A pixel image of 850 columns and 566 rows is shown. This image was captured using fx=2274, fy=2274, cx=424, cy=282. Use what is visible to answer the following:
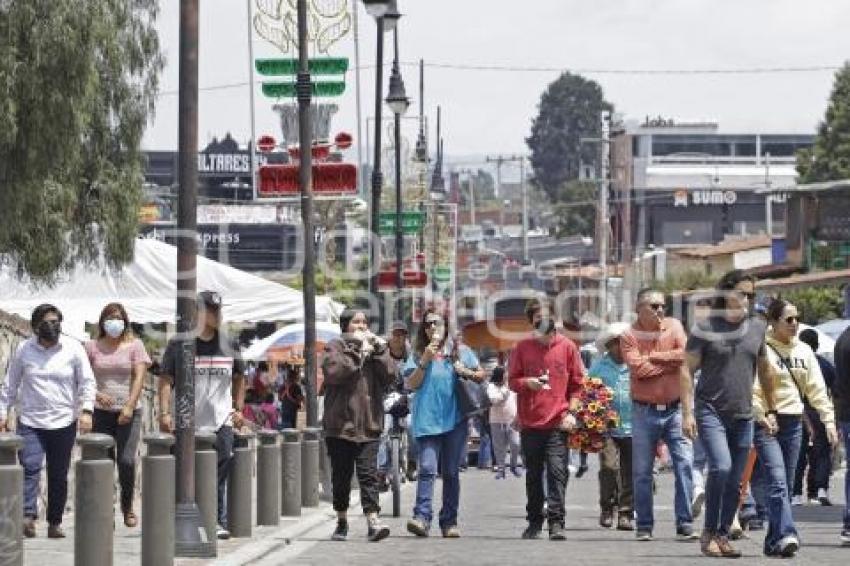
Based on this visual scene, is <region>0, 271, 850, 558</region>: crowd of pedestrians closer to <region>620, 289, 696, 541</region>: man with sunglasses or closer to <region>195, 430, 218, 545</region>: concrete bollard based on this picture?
<region>620, 289, 696, 541</region>: man with sunglasses

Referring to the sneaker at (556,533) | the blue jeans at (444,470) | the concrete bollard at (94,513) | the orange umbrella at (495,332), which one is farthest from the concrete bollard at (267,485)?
the orange umbrella at (495,332)

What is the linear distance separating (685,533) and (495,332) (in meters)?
39.4

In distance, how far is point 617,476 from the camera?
65.1 feet

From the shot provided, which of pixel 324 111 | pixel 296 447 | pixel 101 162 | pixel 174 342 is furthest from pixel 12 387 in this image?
pixel 101 162

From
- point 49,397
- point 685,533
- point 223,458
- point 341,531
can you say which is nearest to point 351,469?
point 341,531

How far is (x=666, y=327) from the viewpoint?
1688cm

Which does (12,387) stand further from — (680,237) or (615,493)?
(680,237)

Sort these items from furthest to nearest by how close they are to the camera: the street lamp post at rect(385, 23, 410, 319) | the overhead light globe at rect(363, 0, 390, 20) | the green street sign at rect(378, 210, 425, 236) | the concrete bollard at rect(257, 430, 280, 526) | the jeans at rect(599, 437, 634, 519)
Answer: the green street sign at rect(378, 210, 425, 236) < the street lamp post at rect(385, 23, 410, 319) < the overhead light globe at rect(363, 0, 390, 20) < the jeans at rect(599, 437, 634, 519) < the concrete bollard at rect(257, 430, 280, 526)

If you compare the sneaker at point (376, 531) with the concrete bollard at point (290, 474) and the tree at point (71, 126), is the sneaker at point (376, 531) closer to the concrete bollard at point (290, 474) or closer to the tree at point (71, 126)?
the concrete bollard at point (290, 474)

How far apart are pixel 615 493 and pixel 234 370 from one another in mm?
4260

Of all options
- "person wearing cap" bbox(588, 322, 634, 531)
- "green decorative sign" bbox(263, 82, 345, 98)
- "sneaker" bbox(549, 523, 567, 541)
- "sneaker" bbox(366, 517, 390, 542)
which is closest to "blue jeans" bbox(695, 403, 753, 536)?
"sneaker" bbox(549, 523, 567, 541)

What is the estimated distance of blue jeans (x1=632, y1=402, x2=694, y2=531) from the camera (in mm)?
16797

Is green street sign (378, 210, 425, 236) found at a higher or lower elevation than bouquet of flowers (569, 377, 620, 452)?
higher

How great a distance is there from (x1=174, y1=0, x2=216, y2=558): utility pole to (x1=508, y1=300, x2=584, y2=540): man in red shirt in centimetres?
288
